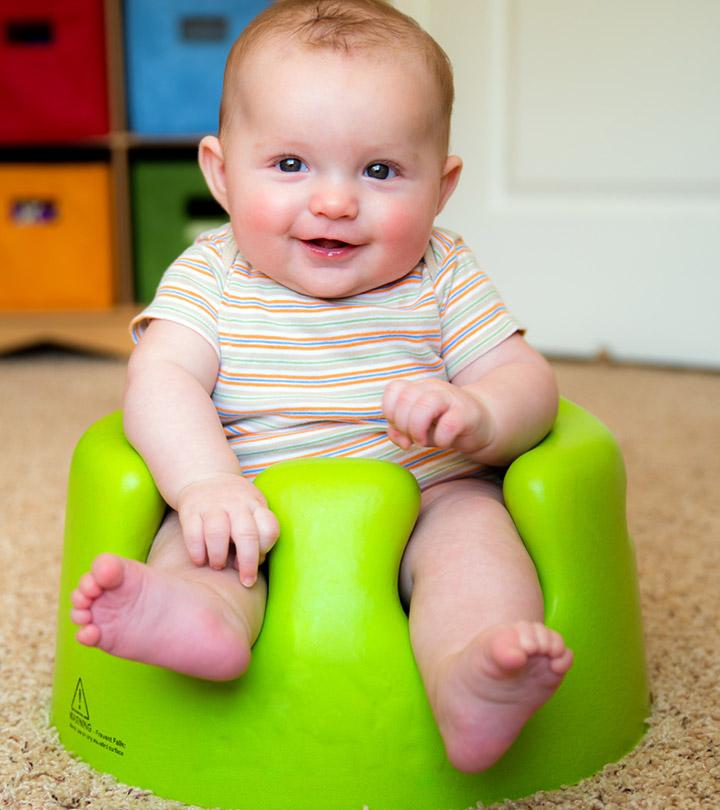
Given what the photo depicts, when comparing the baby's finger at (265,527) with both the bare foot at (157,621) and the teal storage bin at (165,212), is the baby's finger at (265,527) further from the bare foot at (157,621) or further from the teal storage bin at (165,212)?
the teal storage bin at (165,212)

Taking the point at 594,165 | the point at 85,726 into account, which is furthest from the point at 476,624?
the point at 594,165

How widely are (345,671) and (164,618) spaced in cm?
12

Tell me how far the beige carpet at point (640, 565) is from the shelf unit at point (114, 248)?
6 centimetres

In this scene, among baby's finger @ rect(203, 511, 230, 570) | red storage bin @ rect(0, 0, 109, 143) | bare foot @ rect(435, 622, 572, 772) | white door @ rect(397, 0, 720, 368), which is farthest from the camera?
red storage bin @ rect(0, 0, 109, 143)

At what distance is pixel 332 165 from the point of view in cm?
77

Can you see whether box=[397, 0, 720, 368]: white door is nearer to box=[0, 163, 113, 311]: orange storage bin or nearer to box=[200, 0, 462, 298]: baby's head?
box=[0, 163, 113, 311]: orange storage bin

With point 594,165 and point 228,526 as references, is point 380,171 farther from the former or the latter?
point 594,165

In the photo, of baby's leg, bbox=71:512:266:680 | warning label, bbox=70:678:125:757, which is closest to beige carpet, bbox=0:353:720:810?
warning label, bbox=70:678:125:757

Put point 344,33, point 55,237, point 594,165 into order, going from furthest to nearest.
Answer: point 55,237 → point 594,165 → point 344,33

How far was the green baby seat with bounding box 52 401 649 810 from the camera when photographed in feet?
2.16

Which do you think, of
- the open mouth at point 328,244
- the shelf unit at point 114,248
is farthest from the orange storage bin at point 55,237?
the open mouth at point 328,244

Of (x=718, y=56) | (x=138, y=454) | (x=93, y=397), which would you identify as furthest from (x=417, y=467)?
(x=718, y=56)

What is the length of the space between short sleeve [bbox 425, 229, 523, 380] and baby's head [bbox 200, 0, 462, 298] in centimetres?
5

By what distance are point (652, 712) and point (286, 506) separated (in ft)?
1.04
